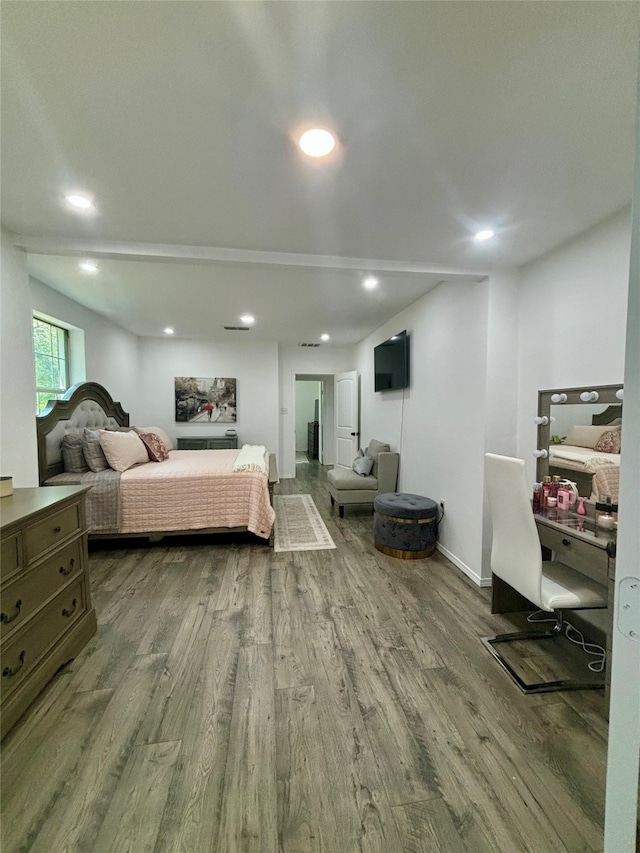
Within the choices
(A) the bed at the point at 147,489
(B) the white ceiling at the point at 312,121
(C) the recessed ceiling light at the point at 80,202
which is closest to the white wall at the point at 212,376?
(A) the bed at the point at 147,489

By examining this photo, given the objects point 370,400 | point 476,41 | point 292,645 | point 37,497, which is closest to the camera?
point 476,41

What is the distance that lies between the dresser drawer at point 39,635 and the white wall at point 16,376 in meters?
0.94

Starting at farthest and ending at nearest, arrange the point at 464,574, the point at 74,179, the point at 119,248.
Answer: the point at 464,574
the point at 119,248
the point at 74,179

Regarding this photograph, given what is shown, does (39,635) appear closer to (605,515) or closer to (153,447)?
(153,447)

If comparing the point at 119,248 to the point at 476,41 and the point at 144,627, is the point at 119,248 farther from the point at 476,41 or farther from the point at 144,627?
the point at 144,627

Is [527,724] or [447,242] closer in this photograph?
[527,724]

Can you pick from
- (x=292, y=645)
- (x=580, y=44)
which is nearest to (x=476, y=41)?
(x=580, y=44)

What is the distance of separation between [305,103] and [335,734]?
2.44 meters

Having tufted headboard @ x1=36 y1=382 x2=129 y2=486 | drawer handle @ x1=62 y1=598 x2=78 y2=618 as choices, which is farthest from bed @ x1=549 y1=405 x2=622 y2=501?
tufted headboard @ x1=36 y1=382 x2=129 y2=486

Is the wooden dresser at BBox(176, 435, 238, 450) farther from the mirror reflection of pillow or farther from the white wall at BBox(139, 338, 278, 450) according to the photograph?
the mirror reflection of pillow

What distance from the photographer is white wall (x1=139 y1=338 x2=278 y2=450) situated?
5.73 m

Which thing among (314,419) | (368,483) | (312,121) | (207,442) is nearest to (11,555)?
(312,121)

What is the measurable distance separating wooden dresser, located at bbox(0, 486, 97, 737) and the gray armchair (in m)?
2.82

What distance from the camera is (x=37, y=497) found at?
172 cm
